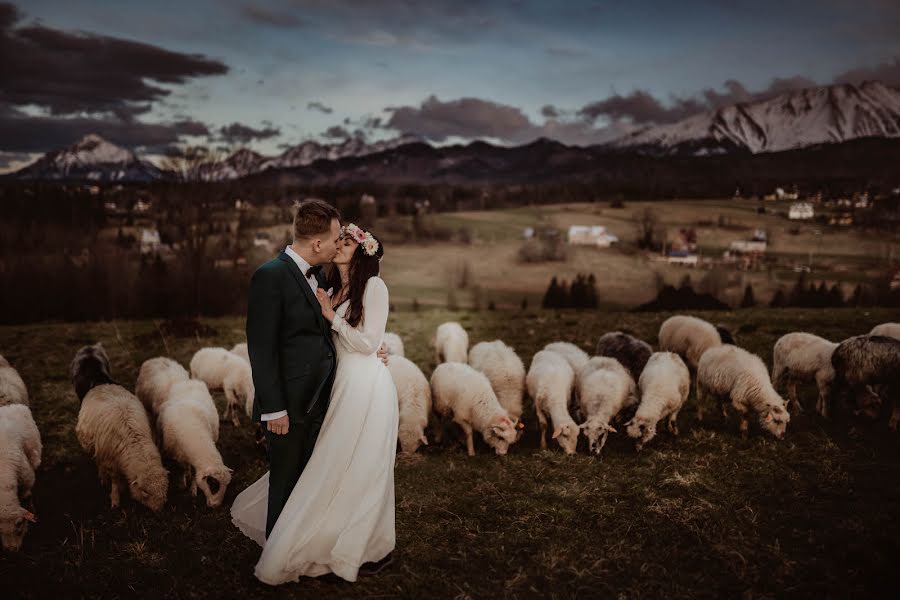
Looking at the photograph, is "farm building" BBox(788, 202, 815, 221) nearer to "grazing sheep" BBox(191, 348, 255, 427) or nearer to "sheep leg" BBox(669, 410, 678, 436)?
"sheep leg" BBox(669, 410, 678, 436)

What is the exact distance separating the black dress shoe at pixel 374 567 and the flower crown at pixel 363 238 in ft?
10.4

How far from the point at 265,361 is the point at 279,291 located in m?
0.60

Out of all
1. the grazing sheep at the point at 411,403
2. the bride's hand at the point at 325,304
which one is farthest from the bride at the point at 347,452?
the grazing sheep at the point at 411,403

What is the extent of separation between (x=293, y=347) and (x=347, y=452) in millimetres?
1118

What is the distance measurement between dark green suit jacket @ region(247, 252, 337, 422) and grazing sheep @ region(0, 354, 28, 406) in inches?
304

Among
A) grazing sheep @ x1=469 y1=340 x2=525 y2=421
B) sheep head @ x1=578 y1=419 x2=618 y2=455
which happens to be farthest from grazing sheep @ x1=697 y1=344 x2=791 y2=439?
grazing sheep @ x1=469 y1=340 x2=525 y2=421

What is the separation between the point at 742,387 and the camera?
977 cm

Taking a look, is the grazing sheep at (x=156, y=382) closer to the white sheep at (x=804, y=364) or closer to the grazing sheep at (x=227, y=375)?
the grazing sheep at (x=227, y=375)

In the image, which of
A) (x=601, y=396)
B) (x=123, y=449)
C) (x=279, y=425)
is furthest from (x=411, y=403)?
(x=279, y=425)

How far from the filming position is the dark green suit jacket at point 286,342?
409 centimetres

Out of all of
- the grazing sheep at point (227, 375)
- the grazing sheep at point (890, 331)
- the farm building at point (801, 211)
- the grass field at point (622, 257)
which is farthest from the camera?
the farm building at point (801, 211)

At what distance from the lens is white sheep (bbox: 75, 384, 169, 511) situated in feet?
23.0

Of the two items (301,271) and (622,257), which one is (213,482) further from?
(622,257)

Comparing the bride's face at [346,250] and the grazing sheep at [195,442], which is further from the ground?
the bride's face at [346,250]
